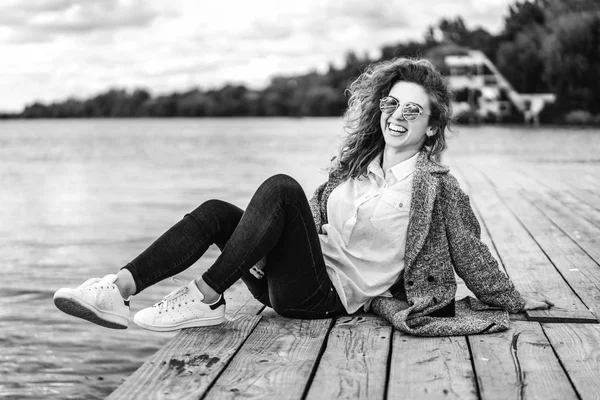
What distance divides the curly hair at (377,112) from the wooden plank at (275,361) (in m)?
0.71

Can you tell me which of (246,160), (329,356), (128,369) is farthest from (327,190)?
(246,160)

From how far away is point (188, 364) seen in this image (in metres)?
2.94

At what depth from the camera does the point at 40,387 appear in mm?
5000

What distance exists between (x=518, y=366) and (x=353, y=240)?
0.89m

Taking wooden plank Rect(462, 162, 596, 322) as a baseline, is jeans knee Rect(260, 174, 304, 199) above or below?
above

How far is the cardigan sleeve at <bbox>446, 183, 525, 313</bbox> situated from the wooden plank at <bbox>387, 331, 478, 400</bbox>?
0.31 metres

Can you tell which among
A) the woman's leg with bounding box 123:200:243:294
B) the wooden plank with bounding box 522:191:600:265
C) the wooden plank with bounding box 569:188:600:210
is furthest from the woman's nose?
the wooden plank with bounding box 569:188:600:210

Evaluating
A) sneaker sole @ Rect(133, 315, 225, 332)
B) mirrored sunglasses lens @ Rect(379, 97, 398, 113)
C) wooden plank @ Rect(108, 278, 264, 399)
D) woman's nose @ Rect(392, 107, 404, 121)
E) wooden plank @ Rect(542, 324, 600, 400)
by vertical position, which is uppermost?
mirrored sunglasses lens @ Rect(379, 97, 398, 113)

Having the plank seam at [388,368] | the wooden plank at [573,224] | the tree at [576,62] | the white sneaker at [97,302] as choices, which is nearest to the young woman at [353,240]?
the white sneaker at [97,302]

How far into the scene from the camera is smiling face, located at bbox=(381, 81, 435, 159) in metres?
3.54

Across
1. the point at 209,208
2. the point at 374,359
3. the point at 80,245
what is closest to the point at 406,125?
the point at 209,208

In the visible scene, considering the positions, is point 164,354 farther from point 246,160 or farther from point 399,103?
point 246,160

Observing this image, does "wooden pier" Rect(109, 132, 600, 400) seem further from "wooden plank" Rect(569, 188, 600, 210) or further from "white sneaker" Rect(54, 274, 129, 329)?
"wooden plank" Rect(569, 188, 600, 210)

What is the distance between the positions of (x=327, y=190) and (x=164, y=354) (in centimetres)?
105
